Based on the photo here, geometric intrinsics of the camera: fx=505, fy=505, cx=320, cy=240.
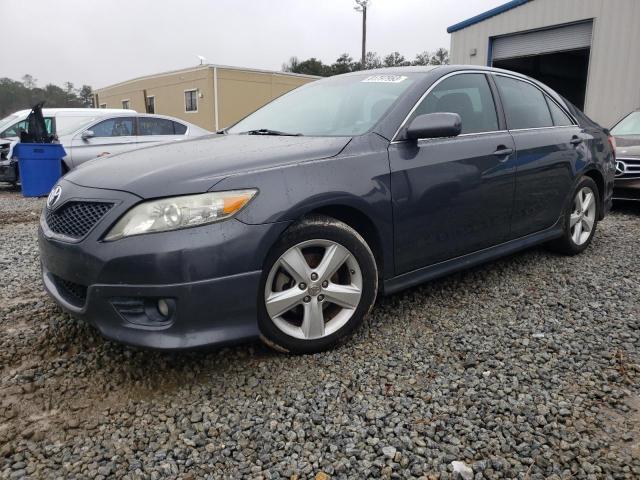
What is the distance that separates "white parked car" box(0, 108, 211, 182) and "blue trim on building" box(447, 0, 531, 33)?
8405 mm

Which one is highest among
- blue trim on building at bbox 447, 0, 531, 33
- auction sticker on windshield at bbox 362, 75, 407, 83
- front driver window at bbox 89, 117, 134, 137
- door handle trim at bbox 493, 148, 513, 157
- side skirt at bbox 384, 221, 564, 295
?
blue trim on building at bbox 447, 0, 531, 33

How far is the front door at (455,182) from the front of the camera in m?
2.87

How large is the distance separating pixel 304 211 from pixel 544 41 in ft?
41.1

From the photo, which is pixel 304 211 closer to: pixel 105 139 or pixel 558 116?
pixel 558 116

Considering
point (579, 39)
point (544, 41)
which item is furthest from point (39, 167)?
point (579, 39)

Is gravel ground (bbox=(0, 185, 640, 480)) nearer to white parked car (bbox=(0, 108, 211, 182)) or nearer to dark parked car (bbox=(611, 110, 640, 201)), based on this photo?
dark parked car (bbox=(611, 110, 640, 201))

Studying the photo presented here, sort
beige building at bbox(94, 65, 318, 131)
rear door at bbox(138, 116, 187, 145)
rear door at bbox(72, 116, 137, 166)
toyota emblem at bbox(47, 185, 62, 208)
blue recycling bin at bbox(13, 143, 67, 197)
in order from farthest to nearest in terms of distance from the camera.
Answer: beige building at bbox(94, 65, 318, 131), rear door at bbox(138, 116, 187, 145), rear door at bbox(72, 116, 137, 166), blue recycling bin at bbox(13, 143, 67, 197), toyota emblem at bbox(47, 185, 62, 208)

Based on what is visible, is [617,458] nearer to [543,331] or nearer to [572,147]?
[543,331]

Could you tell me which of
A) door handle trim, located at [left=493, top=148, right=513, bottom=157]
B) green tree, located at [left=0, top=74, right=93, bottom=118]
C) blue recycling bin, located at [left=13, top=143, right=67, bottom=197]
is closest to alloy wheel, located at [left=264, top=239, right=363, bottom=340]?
door handle trim, located at [left=493, top=148, right=513, bottom=157]

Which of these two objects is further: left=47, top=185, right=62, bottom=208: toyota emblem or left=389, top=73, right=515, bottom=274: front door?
left=389, top=73, right=515, bottom=274: front door

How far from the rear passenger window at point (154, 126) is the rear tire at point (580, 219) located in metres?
8.45

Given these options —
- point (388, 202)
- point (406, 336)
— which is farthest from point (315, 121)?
point (406, 336)

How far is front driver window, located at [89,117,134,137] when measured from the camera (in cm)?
979

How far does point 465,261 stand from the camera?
331 centimetres
